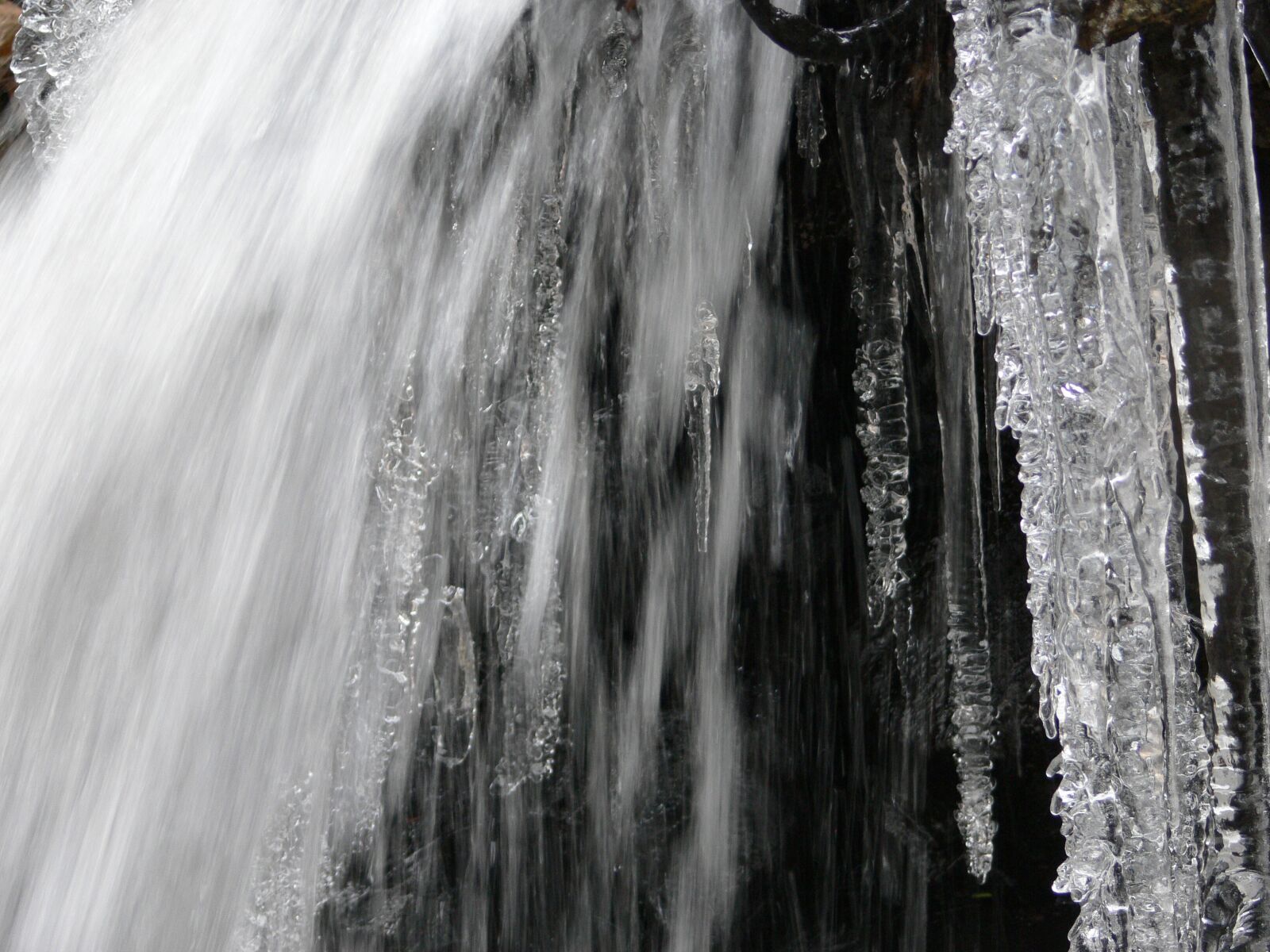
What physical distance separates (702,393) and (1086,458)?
0.85m

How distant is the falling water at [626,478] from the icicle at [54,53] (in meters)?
0.01

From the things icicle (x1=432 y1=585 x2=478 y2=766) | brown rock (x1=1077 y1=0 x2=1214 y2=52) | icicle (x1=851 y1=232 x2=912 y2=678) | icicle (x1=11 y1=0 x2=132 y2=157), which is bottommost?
icicle (x1=432 y1=585 x2=478 y2=766)

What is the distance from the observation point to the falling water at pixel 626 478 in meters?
1.33

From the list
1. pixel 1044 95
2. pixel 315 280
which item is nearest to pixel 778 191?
pixel 1044 95

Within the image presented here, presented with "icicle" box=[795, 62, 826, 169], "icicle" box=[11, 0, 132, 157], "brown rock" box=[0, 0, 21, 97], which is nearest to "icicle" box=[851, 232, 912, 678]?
"icicle" box=[795, 62, 826, 169]

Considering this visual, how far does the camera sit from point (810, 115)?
72.2 inches

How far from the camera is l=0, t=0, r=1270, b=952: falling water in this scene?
4.36 ft

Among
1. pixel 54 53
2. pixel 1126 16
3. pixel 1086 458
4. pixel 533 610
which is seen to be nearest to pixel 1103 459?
pixel 1086 458

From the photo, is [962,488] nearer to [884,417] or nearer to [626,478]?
[884,417]

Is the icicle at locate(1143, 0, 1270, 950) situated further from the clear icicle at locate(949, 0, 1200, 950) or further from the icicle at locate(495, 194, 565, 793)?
the icicle at locate(495, 194, 565, 793)

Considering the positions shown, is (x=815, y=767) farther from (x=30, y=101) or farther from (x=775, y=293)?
(x=30, y=101)

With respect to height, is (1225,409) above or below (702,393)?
below

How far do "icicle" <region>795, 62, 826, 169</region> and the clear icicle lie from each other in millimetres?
464

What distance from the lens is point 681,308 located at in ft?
6.54
